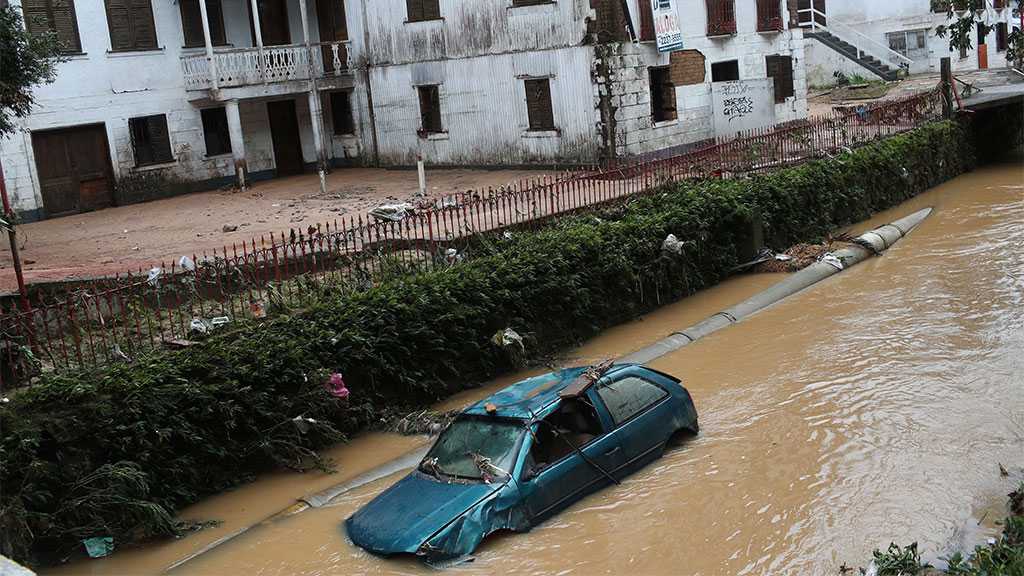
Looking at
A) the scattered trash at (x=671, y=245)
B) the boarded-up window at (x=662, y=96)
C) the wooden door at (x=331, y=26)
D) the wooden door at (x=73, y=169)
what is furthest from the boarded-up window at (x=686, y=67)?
the wooden door at (x=73, y=169)

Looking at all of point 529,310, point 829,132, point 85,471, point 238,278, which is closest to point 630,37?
point 829,132

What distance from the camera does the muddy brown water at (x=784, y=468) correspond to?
8922 mm

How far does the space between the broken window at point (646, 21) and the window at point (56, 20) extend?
47.0 feet

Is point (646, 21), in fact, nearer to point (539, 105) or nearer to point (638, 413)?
point (539, 105)

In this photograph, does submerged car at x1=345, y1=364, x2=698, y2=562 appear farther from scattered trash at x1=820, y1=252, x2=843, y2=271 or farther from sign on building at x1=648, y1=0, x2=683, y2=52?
sign on building at x1=648, y1=0, x2=683, y2=52

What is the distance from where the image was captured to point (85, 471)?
32.7ft

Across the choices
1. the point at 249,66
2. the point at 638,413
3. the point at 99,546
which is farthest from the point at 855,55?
the point at 99,546

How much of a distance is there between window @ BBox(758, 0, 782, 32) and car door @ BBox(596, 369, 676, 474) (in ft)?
74.8

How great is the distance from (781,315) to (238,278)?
8724 millimetres

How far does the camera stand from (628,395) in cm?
1026

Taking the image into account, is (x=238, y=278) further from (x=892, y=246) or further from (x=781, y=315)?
(x=892, y=246)

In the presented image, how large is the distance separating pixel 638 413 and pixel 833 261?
33.5 ft

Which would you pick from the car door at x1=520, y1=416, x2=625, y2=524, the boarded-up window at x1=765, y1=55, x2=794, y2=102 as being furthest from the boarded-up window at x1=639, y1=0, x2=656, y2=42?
the car door at x1=520, y1=416, x2=625, y2=524

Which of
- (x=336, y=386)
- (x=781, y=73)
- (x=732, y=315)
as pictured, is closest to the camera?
(x=336, y=386)
